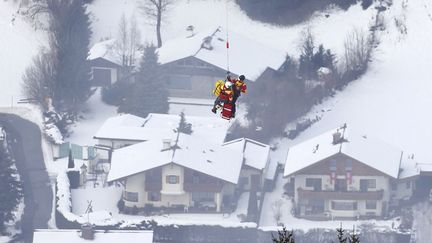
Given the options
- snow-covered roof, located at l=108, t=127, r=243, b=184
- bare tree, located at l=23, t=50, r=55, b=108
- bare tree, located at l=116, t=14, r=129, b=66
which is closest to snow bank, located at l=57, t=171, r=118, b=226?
snow-covered roof, located at l=108, t=127, r=243, b=184

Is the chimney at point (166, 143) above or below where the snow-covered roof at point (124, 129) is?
below

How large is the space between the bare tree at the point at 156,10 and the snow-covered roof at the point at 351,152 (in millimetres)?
24264

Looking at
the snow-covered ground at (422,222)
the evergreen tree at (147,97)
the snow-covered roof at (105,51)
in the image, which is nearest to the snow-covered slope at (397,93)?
the snow-covered ground at (422,222)

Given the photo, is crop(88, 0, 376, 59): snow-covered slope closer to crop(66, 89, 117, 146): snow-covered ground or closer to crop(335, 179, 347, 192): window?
crop(66, 89, 117, 146): snow-covered ground

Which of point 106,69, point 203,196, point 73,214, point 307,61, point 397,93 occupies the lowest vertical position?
point 73,214

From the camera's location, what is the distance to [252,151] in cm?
10519

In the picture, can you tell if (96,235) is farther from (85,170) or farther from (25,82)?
(25,82)

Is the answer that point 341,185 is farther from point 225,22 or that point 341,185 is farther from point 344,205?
point 225,22

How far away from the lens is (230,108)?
54.3 m

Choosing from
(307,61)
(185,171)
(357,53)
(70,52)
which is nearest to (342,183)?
(185,171)

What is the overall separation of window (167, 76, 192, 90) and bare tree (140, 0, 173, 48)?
862cm

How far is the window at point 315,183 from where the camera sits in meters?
100

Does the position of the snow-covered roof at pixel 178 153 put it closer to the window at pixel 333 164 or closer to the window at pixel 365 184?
the window at pixel 333 164

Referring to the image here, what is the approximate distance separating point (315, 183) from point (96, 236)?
16757 millimetres
